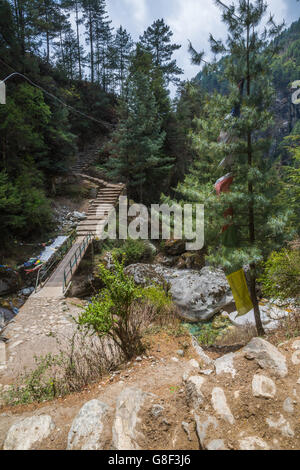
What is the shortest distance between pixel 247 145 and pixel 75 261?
23.7ft

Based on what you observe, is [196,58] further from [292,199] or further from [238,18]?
[292,199]

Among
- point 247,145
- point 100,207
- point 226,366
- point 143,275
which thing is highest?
point 247,145

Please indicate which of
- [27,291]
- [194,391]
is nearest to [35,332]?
[27,291]

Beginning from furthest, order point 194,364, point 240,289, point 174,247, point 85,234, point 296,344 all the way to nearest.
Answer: point 174,247, point 85,234, point 240,289, point 194,364, point 296,344

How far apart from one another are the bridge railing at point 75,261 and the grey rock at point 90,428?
5869 mm

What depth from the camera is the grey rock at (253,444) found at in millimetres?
1834

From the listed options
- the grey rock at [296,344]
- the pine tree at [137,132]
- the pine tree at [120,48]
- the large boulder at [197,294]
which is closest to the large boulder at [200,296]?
the large boulder at [197,294]

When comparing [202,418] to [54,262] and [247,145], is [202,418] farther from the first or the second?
[54,262]

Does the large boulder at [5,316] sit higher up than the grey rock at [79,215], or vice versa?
the grey rock at [79,215]

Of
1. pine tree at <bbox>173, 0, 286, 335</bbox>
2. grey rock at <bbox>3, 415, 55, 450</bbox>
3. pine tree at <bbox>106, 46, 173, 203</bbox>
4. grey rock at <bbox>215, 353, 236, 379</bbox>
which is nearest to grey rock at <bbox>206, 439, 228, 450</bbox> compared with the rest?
grey rock at <bbox>215, 353, 236, 379</bbox>

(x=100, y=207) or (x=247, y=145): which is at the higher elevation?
(x=247, y=145)

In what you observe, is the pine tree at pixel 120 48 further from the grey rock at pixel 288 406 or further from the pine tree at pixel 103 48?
the grey rock at pixel 288 406

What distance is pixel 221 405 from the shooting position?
2.28 m

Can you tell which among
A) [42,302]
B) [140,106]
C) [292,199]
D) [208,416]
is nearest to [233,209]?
[292,199]
